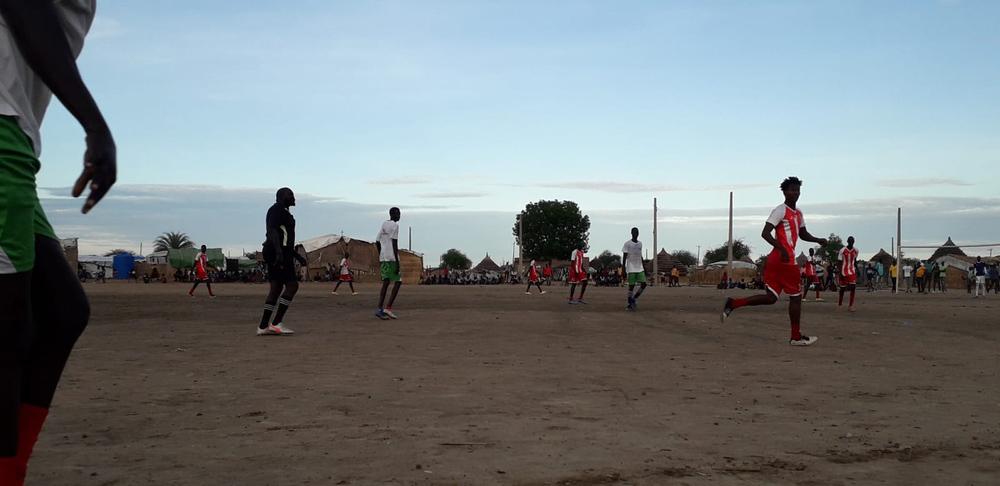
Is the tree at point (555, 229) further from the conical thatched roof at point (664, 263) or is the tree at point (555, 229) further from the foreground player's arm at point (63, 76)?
the foreground player's arm at point (63, 76)

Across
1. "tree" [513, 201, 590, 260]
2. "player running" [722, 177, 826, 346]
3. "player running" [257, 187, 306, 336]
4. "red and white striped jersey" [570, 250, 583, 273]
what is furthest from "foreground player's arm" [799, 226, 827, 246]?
"tree" [513, 201, 590, 260]

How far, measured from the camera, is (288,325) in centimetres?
1412

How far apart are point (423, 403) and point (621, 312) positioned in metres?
13.3

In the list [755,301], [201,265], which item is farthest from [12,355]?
[201,265]

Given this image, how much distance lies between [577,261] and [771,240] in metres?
15.5

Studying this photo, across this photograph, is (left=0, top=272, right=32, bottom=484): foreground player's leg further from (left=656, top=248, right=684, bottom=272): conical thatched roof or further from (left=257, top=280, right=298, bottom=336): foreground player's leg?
(left=656, top=248, right=684, bottom=272): conical thatched roof

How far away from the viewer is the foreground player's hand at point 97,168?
2449mm

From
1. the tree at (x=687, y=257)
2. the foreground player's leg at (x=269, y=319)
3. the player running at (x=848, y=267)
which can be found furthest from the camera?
the tree at (x=687, y=257)

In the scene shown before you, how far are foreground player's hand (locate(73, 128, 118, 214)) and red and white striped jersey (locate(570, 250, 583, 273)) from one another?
24104 millimetres

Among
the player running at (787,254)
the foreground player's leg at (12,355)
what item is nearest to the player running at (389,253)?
the player running at (787,254)

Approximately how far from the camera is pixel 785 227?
1127 centimetres

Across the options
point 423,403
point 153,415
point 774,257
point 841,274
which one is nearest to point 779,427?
point 423,403

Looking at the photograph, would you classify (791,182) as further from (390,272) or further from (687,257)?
(687,257)

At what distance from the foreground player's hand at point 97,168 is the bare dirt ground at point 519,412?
1.65m
